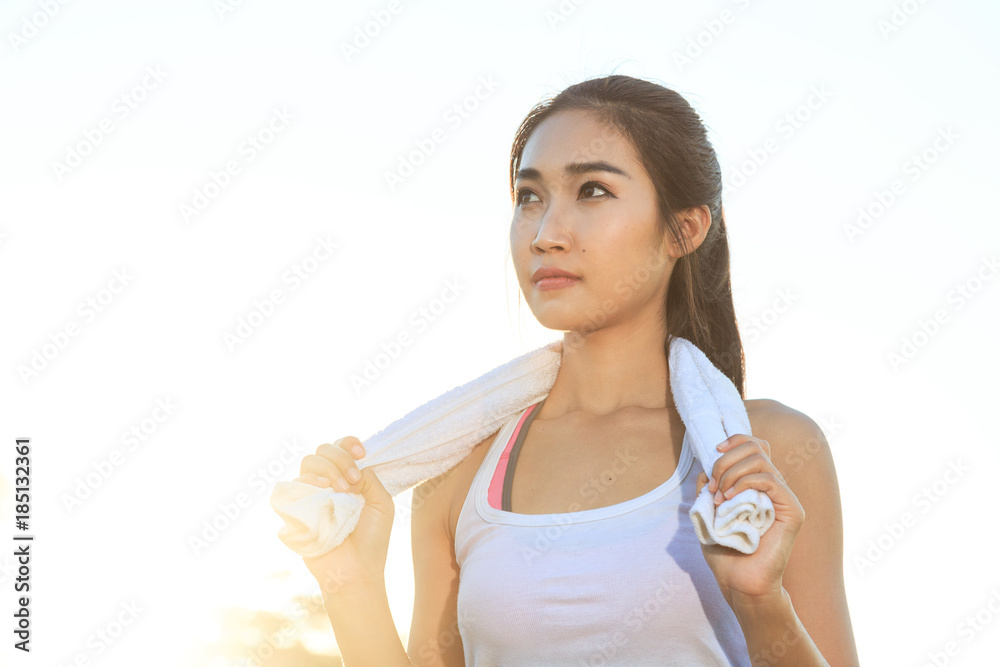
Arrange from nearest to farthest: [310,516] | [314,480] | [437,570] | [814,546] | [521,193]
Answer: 1. [814,546]
2. [310,516]
3. [314,480]
4. [437,570]
5. [521,193]

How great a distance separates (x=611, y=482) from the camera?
125 inches

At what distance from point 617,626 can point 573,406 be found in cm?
99

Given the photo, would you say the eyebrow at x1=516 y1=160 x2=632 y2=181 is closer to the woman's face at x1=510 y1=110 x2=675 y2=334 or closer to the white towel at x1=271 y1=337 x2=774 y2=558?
the woman's face at x1=510 y1=110 x2=675 y2=334

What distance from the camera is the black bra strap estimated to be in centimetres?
324

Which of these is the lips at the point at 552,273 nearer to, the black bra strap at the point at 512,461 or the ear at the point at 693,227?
the ear at the point at 693,227

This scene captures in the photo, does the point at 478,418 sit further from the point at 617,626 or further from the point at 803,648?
the point at 803,648

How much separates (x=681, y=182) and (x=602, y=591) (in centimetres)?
146

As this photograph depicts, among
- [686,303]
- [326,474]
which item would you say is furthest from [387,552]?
[686,303]

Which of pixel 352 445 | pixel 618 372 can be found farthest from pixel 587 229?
pixel 352 445

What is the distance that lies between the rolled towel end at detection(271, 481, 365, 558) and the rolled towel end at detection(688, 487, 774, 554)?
1130 mm

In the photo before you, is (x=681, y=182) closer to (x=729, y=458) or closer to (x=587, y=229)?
(x=587, y=229)

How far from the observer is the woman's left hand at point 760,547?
239 cm

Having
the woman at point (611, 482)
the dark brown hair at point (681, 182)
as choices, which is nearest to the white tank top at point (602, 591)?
the woman at point (611, 482)

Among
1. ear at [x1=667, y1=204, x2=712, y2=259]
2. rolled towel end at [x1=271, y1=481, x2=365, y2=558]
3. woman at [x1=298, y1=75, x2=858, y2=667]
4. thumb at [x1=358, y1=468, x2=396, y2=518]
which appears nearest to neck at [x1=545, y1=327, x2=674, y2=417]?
woman at [x1=298, y1=75, x2=858, y2=667]
